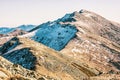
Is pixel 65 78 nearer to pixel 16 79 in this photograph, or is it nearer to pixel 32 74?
pixel 32 74

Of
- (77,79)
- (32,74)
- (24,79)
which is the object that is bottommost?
(77,79)

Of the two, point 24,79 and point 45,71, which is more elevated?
point 24,79

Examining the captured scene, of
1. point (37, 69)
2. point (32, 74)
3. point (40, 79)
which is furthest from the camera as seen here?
point (37, 69)

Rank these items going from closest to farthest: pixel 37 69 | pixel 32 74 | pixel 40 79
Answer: pixel 40 79 → pixel 32 74 → pixel 37 69

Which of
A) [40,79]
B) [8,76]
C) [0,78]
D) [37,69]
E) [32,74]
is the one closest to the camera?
[0,78]

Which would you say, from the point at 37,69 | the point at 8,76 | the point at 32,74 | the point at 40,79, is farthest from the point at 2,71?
the point at 37,69

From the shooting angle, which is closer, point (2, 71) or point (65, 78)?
point (2, 71)

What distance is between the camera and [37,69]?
629 feet

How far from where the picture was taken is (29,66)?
656ft

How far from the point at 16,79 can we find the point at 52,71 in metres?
151

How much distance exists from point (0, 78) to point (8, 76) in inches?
137

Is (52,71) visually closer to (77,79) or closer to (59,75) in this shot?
(59,75)

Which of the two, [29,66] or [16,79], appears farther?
[29,66]

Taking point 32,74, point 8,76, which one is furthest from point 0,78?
point 32,74
